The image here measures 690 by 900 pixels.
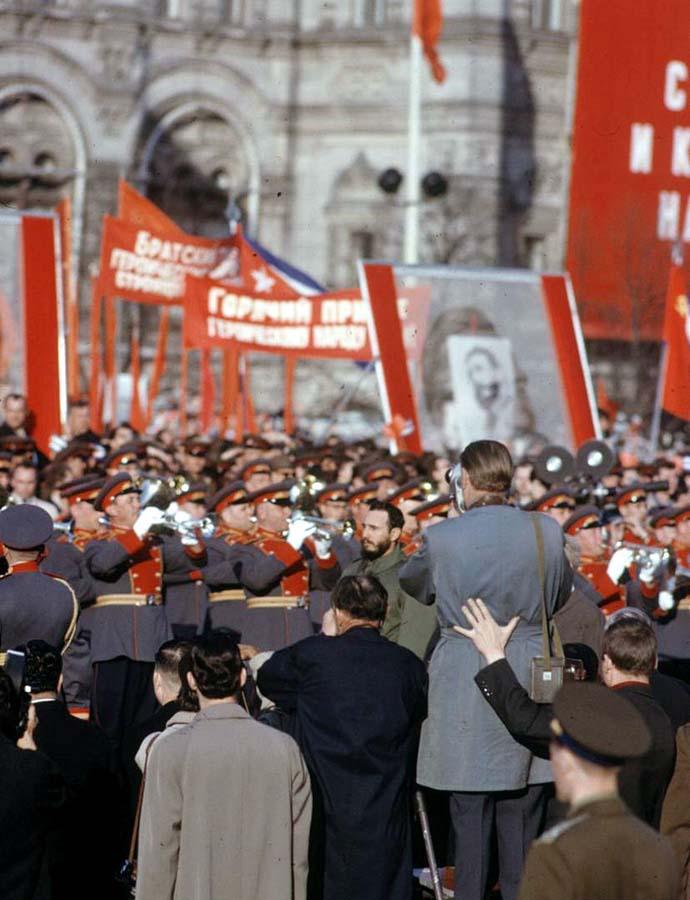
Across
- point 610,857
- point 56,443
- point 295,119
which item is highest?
point 295,119

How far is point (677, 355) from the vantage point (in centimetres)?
1864

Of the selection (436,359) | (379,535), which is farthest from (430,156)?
(379,535)

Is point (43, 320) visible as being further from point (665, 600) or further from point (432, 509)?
point (665, 600)

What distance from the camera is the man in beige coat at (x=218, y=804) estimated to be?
627 centimetres

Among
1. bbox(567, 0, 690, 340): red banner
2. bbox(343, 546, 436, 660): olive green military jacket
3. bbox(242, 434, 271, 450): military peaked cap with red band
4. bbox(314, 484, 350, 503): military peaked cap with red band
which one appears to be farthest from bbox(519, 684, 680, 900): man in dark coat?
bbox(567, 0, 690, 340): red banner

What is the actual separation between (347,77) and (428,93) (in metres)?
2.13

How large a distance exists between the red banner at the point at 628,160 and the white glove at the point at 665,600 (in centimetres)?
1665

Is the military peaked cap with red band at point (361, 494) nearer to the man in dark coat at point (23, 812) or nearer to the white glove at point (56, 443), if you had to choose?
the white glove at point (56, 443)

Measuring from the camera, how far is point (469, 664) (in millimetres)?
7172

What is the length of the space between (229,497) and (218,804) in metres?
6.08

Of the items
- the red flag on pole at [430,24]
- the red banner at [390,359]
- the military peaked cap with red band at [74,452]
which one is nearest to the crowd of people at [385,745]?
the military peaked cap with red band at [74,452]

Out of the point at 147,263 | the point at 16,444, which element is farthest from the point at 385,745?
the point at 147,263

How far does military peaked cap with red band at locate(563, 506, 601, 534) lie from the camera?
11.8 m

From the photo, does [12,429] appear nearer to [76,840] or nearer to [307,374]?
[76,840]
